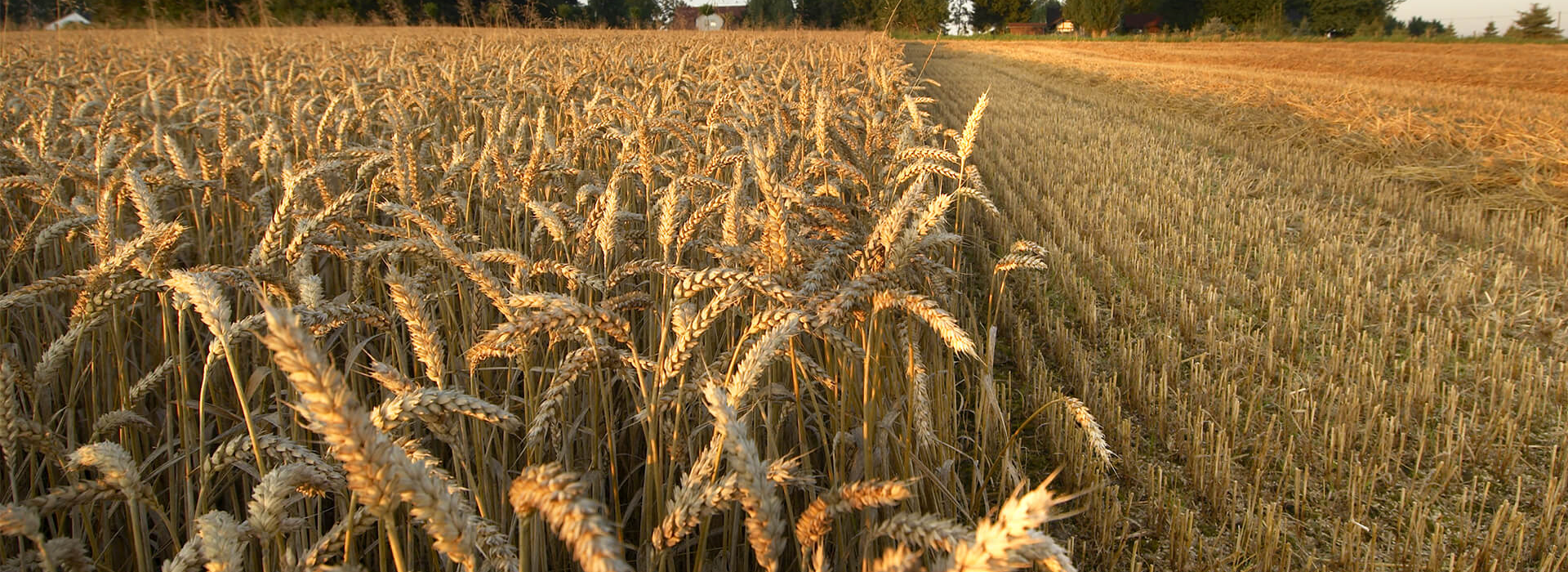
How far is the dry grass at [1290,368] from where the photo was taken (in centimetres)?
200

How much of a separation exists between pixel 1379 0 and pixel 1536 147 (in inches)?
2327

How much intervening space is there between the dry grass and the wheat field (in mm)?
274

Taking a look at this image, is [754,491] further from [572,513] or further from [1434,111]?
[1434,111]

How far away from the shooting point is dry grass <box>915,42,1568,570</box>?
6.56 ft

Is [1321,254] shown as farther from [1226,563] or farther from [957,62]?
[957,62]

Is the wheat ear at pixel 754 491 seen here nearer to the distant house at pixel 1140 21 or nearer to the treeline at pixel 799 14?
the treeline at pixel 799 14

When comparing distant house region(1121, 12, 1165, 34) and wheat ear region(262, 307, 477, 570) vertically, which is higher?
distant house region(1121, 12, 1165, 34)

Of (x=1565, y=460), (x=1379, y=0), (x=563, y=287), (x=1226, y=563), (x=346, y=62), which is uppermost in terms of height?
(x=1379, y=0)

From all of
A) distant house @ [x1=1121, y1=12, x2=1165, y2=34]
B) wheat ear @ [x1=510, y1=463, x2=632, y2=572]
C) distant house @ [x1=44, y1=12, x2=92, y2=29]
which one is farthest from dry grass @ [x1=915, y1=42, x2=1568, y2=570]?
distant house @ [x1=1121, y1=12, x2=1165, y2=34]

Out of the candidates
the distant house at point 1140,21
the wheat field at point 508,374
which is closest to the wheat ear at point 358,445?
the wheat field at point 508,374

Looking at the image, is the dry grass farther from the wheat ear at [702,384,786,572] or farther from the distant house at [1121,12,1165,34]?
the distant house at [1121,12,1165,34]

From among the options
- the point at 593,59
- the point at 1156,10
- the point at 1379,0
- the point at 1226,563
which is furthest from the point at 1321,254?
the point at 1156,10

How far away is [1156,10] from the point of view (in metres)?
64.6

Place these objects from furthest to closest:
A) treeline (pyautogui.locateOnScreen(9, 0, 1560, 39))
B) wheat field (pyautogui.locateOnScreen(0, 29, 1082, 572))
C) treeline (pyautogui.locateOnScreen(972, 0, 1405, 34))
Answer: treeline (pyautogui.locateOnScreen(972, 0, 1405, 34)) → treeline (pyautogui.locateOnScreen(9, 0, 1560, 39)) → wheat field (pyautogui.locateOnScreen(0, 29, 1082, 572))
